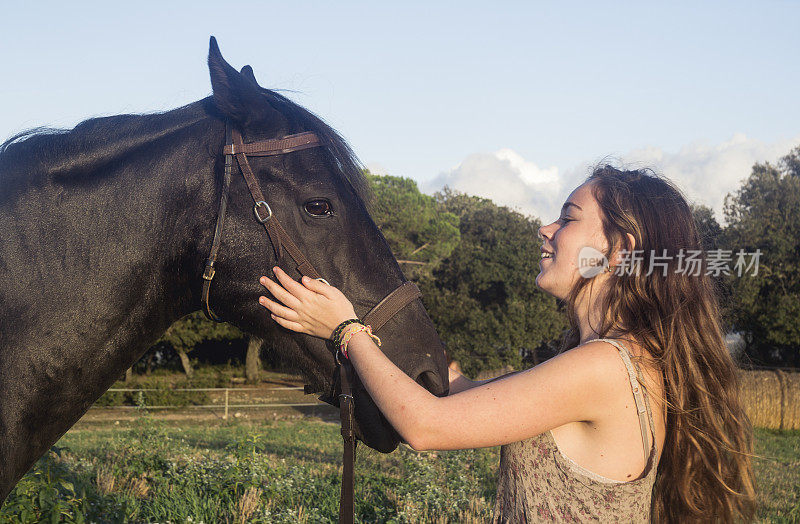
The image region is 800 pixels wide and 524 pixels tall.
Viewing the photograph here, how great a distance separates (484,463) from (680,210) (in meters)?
7.17

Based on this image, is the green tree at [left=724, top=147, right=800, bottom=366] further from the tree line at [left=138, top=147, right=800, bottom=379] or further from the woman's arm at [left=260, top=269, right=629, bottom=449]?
the woman's arm at [left=260, top=269, right=629, bottom=449]

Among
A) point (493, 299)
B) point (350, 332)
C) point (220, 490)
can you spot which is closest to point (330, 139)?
point (350, 332)

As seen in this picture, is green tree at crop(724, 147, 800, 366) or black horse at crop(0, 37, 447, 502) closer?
black horse at crop(0, 37, 447, 502)

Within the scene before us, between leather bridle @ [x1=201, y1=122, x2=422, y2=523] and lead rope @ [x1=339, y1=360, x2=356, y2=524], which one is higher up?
leather bridle @ [x1=201, y1=122, x2=422, y2=523]

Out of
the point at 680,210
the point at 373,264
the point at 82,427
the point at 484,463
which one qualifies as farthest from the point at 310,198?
the point at 82,427

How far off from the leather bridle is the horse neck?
0.07 meters

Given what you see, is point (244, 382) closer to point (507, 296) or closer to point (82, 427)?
point (82, 427)

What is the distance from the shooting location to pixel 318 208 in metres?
2.08

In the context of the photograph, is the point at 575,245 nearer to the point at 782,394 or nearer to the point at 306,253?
the point at 306,253

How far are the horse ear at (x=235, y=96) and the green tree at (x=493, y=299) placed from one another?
824 inches

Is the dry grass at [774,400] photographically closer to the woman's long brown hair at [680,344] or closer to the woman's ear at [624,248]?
the woman's long brown hair at [680,344]

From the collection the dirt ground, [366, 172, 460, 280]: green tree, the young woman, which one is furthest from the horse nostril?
[366, 172, 460, 280]: green tree

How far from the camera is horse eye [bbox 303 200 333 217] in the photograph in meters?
2.07

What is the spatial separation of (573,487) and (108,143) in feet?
6.45
